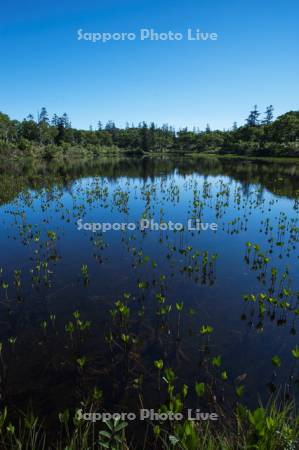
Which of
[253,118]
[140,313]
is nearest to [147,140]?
[253,118]

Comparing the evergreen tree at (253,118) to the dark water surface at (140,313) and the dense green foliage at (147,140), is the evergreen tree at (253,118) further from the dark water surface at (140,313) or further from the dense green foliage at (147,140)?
the dark water surface at (140,313)

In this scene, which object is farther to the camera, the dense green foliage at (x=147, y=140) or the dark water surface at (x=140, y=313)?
the dense green foliage at (x=147, y=140)

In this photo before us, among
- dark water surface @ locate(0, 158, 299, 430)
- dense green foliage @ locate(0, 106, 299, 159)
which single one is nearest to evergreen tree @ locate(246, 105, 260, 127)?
dense green foliage @ locate(0, 106, 299, 159)

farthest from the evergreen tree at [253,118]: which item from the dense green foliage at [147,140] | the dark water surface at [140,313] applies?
the dark water surface at [140,313]

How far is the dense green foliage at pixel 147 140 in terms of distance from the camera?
73.2m

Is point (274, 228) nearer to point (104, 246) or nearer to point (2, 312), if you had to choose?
point (104, 246)

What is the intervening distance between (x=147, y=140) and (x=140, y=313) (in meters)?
123

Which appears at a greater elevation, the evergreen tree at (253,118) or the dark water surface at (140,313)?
the evergreen tree at (253,118)

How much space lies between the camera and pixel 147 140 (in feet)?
403

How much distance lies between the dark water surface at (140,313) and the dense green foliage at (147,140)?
4575 cm

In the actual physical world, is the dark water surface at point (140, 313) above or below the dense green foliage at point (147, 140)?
below

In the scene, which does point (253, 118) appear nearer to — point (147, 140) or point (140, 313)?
point (147, 140)

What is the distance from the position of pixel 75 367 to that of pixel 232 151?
9898 cm

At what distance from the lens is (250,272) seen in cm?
1002
